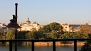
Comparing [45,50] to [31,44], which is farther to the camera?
[45,50]

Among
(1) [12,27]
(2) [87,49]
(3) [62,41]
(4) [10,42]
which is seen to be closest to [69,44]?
(3) [62,41]

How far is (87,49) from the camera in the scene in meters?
4.09

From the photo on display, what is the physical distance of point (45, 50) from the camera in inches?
160

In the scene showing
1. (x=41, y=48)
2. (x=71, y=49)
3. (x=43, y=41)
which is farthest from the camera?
(x=41, y=48)

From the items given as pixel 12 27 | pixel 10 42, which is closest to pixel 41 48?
pixel 10 42

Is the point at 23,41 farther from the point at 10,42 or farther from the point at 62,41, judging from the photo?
the point at 62,41

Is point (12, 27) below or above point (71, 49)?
above

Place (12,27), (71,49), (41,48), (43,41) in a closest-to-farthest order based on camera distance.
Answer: (43,41), (71,49), (41,48), (12,27)

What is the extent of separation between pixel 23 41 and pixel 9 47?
1.12 ft

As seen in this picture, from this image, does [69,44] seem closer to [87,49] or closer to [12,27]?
[87,49]

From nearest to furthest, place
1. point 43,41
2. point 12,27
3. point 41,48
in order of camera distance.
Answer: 1. point 43,41
2. point 41,48
3. point 12,27

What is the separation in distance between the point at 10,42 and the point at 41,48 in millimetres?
785

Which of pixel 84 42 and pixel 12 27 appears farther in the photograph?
pixel 12 27

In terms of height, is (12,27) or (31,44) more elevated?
(12,27)
